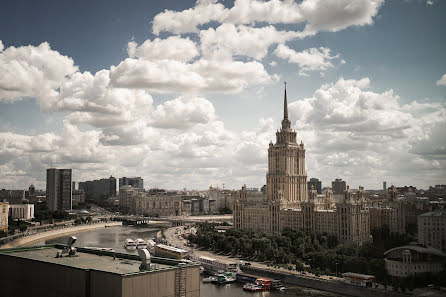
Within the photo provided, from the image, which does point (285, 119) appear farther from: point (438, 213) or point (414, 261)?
point (414, 261)

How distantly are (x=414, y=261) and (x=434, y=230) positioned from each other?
369 inches

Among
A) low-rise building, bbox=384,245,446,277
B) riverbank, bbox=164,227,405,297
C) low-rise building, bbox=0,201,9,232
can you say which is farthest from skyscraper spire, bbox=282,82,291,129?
low-rise building, bbox=0,201,9,232

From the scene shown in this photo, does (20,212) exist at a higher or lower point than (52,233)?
higher

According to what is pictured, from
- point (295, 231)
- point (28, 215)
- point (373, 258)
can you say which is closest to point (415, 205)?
point (295, 231)

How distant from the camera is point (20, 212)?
474ft

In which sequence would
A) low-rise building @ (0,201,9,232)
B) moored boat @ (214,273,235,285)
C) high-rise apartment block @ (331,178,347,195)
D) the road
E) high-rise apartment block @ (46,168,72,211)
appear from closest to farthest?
the road → moored boat @ (214,273,235,285) → low-rise building @ (0,201,9,232) → high-rise apartment block @ (331,178,347,195) → high-rise apartment block @ (46,168,72,211)

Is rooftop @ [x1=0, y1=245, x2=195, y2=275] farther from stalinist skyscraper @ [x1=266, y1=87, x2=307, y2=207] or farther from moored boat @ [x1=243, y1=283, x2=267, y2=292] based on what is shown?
stalinist skyscraper @ [x1=266, y1=87, x2=307, y2=207]

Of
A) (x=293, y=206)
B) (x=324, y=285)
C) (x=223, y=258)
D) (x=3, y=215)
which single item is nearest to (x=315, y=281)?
(x=324, y=285)

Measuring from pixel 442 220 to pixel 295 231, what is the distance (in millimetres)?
33671

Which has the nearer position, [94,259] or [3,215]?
[94,259]

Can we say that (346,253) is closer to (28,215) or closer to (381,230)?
(381,230)

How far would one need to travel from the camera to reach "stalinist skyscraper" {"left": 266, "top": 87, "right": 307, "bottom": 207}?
105812mm

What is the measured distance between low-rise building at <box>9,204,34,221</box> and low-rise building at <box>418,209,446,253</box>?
389 feet

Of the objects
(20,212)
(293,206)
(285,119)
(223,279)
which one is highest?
(285,119)
